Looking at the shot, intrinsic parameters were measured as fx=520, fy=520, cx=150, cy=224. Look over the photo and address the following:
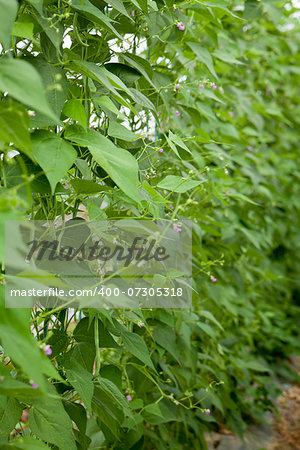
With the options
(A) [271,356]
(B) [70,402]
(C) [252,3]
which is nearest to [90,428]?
(B) [70,402]

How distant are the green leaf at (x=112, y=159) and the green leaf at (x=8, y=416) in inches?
16.4

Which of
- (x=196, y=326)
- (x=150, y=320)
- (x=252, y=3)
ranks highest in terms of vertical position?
(x=252, y=3)

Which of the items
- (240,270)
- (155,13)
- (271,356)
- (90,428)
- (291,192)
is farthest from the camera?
(291,192)

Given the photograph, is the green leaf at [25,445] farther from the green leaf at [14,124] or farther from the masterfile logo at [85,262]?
the green leaf at [14,124]

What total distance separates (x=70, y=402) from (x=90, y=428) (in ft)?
1.48

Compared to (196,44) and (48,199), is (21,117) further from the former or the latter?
(196,44)

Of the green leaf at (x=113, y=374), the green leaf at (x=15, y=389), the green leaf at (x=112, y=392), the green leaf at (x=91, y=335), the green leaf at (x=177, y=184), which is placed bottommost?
the green leaf at (x=113, y=374)

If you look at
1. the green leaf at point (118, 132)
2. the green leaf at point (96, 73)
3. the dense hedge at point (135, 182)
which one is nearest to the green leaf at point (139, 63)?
the dense hedge at point (135, 182)

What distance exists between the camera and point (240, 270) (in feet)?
8.05

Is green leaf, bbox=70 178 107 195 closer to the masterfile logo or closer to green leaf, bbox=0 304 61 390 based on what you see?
the masterfile logo

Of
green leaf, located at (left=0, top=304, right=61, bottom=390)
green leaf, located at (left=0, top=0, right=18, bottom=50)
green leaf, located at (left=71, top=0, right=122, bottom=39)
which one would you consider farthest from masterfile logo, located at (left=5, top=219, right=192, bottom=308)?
green leaf, located at (left=71, top=0, right=122, bottom=39)

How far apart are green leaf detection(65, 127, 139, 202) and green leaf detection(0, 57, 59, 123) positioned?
0.23m

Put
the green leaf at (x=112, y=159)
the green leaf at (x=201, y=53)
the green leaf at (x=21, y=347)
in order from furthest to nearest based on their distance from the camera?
1. the green leaf at (x=201, y=53)
2. the green leaf at (x=112, y=159)
3. the green leaf at (x=21, y=347)

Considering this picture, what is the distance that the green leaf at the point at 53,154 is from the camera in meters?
0.77
